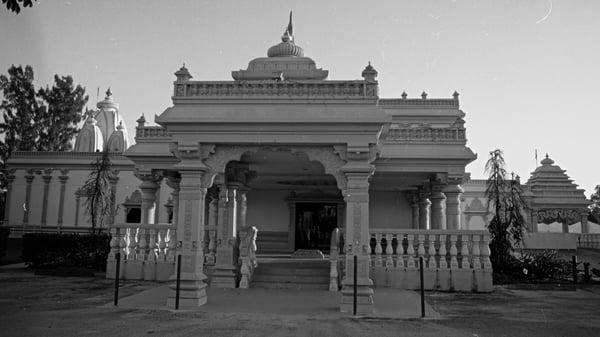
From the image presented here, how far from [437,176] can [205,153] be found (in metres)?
8.32

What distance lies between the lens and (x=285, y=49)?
22.1m

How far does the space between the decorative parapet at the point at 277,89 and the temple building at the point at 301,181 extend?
0.08ft

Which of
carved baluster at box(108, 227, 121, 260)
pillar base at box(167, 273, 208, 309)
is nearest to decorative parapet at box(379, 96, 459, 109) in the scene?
carved baluster at box(108, 227, 121, 260)

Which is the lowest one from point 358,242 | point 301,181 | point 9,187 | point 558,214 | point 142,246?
point 142,246

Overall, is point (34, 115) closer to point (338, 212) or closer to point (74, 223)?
point (74, 223)

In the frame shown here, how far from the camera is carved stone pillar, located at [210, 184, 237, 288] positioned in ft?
41.9

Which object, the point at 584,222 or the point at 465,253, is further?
the point at 584,222

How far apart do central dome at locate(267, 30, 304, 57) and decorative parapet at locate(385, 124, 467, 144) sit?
7777 millimetres

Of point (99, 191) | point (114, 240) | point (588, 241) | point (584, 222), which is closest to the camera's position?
point (114, 240)

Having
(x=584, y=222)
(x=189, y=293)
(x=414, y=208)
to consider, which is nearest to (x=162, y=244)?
(x=189, y=293)

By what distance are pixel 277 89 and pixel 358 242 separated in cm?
370

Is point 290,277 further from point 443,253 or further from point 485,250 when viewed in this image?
point 485,250

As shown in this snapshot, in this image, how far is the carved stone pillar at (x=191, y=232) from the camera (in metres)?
9.98

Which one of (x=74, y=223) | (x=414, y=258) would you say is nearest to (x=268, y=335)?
(x=414, y=258)
